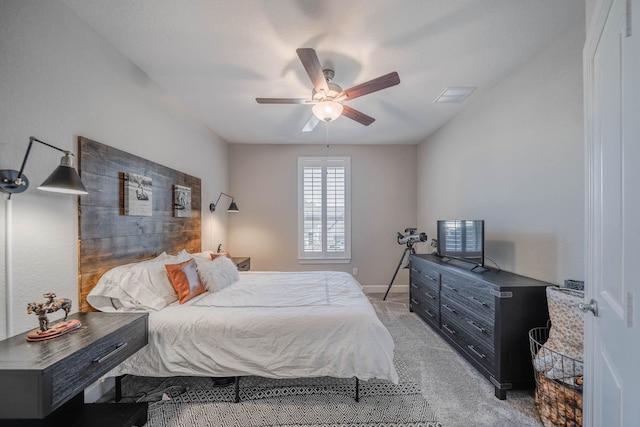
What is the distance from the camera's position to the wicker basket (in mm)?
1564

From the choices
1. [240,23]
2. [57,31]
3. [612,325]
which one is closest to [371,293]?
[612,325]

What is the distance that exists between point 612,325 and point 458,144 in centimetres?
300

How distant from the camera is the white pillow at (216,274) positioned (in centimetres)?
249

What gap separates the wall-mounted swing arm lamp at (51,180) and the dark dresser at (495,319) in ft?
9.49

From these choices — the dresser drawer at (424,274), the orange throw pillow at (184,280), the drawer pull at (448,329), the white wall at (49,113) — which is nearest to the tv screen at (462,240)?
the dresser drawer at (424,274)

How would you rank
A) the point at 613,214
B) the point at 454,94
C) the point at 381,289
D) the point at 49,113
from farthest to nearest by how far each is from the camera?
the point at 381,289 < the point at 454,94 < the point at 49,113 < the point at 613,214

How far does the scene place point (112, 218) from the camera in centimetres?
210

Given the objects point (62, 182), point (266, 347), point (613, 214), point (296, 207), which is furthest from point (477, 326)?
point (296, 207)

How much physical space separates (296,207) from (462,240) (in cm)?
282

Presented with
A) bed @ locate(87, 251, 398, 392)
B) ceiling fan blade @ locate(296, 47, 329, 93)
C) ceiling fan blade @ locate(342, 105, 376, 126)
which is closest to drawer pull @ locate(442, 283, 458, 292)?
bed @ locate(87, 251, 398, 392)

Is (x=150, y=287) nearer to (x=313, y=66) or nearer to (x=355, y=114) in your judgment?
(x=313, y=66)

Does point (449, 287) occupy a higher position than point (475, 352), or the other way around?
point (449, 287)

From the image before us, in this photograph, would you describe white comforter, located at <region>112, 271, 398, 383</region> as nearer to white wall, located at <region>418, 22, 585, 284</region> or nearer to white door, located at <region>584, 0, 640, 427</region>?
white door, located at <region>584, 0, 640, 427</region>

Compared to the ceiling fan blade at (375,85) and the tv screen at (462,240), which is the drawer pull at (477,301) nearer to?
the tv screen at (462,240)
